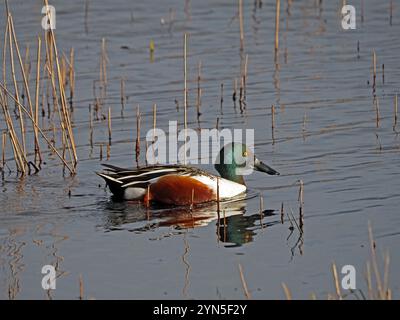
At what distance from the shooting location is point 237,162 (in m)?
10.6

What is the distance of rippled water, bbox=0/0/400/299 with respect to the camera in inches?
308

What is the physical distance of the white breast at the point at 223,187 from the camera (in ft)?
33.8

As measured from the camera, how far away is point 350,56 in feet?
49.6

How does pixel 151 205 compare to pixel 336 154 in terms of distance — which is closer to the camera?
pixel 151 205

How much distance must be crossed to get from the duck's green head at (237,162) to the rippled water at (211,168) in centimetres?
20

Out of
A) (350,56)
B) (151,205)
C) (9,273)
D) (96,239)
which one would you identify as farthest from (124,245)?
(350,56)

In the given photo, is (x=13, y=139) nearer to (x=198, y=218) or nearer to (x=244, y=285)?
(x=198, y=218)

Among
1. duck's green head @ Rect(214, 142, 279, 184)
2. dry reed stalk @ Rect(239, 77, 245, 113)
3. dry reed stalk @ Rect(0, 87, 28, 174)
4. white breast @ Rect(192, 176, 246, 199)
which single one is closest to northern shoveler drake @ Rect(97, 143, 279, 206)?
white breast @ Rect(192, 176, 246, 199)

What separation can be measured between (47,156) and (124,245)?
11.1 ft

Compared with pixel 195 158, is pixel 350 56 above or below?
above

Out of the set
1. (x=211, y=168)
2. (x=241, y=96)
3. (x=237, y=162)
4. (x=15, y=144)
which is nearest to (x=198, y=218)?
(x=237, y=162)

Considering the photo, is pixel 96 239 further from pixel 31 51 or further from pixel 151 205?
pixel 31 51

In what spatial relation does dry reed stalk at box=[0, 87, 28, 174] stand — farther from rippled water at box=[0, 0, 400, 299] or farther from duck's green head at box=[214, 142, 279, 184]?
duck's green head at box=[214, 142, 279, 184]

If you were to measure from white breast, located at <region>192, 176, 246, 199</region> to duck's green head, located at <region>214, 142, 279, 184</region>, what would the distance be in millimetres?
188
